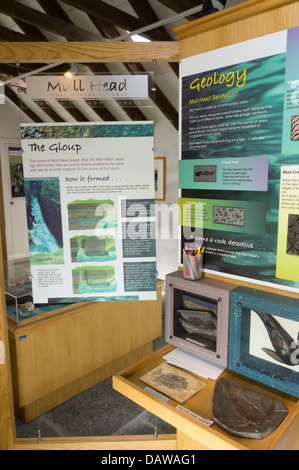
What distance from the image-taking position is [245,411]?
120 cm

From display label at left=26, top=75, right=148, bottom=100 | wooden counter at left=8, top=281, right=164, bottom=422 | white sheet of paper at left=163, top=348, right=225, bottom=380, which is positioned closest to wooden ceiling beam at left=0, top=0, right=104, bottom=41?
display label at left=26, top=75, right=148, bottom=100

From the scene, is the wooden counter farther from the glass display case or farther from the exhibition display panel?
the glass display case

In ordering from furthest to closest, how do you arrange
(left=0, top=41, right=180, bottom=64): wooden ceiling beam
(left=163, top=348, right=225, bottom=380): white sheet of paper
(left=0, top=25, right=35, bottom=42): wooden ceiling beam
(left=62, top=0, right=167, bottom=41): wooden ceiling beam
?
(left=0, top=25, right=35, bottom=42): wooden ceiling beam → (left=62, top=0, right=167, bottom=41): wooden ceiling beam → (left=0, top=41, right=180, bottom=64): wooden ceiling beam → (left=163, top=348, right=225, bottom=380): white sheet of paper

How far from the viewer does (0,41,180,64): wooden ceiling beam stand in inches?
62.7

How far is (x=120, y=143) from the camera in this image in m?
1.68

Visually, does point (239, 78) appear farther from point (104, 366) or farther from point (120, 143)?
point (104, 366)

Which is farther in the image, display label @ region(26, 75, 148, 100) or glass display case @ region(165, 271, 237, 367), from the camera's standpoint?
display label @ region(26, 75, 148, 100)

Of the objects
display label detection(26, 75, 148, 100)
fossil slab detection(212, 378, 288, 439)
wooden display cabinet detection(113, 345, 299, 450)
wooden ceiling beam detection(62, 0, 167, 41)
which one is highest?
wooden ceiling beam detection(62, 0, 167, 41)

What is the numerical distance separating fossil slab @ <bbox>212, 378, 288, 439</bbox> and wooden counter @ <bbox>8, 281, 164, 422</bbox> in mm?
1261

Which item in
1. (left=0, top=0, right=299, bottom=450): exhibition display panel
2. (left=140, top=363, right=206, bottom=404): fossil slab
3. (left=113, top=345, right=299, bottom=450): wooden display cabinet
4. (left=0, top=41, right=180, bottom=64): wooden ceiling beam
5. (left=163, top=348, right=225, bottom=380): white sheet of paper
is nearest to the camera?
(left=113, top=345, right=299, bottom=450): wooden display cabinet

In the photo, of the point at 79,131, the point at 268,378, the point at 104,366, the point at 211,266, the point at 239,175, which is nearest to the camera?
the point at 268,378

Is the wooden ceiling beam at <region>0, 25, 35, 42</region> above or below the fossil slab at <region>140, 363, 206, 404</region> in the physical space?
above
